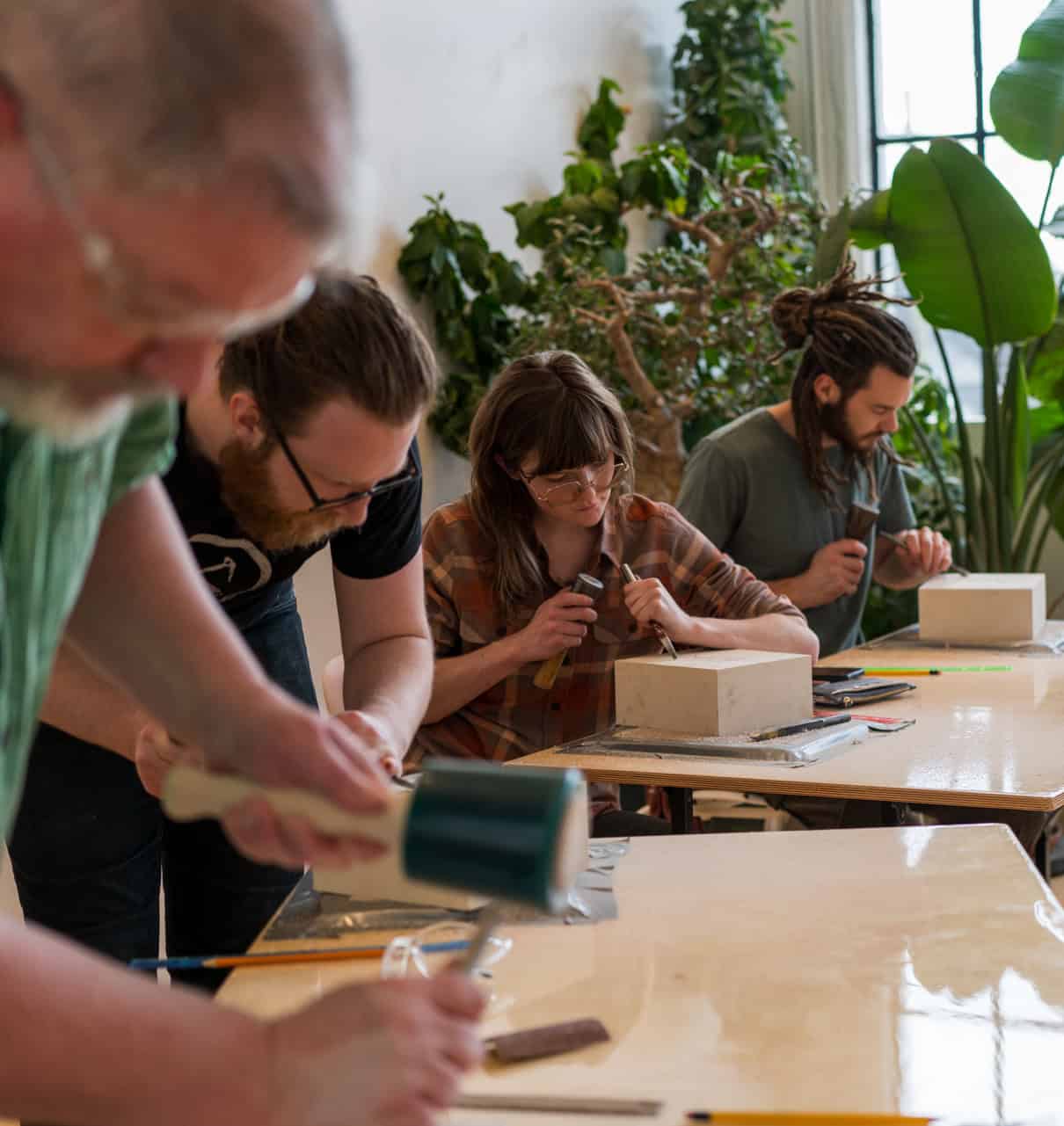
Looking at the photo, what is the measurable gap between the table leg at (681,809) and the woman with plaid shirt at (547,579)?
205 millimetres

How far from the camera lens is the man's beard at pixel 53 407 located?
2.10 ft

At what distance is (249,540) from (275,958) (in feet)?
1.98

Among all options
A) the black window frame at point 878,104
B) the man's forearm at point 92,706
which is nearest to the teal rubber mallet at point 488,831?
the man's forearm at point 92,706

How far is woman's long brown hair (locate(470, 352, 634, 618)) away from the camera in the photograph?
2438mm

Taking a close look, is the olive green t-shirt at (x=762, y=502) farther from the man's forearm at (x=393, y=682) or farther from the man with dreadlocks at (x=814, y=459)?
the man's forearm at (x=393, y=682)

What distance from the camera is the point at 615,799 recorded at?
2551mm

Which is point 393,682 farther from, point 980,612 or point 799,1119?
point 980,612

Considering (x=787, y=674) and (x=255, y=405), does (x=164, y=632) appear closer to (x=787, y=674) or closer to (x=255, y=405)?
(x=255, y=405)

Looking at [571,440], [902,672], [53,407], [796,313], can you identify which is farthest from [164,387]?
[796,313]

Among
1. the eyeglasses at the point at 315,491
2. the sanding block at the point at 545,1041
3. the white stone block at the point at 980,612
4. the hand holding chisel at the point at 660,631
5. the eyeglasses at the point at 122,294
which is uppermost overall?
the eyeglasses at the point at 122,294

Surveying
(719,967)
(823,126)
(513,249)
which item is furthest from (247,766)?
(823,126)

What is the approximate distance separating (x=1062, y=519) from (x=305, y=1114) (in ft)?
14.7

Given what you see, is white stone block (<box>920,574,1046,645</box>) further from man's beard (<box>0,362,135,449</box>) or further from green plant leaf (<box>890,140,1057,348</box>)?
man's beard (<box>0,362,135,449</box>)

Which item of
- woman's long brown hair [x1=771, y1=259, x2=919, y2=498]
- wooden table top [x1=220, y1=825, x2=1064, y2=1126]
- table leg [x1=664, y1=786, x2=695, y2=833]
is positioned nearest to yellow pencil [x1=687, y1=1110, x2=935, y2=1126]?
wooden table top [x1=220, y1=825, x2=1064, y2=1126]
